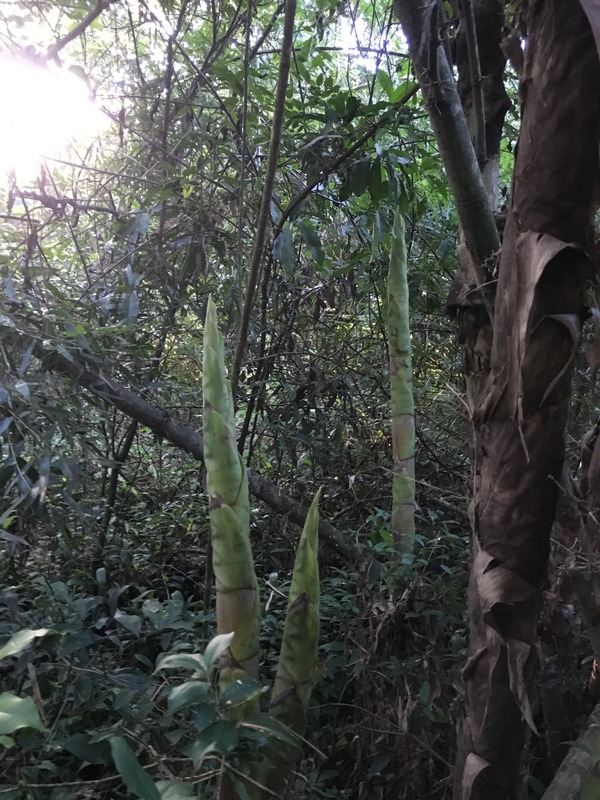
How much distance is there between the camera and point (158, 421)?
162 centimetres

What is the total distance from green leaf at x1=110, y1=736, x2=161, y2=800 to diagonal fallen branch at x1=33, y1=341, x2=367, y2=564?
899 mm

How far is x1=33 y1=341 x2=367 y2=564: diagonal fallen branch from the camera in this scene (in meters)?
1.40

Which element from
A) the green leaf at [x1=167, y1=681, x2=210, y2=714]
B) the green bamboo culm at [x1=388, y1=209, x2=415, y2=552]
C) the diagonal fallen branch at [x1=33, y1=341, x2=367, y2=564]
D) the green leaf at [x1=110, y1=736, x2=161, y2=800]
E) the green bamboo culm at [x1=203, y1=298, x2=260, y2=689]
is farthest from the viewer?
the green bamboo culm at [x1=388, y1=209, x2=415, y2=552]

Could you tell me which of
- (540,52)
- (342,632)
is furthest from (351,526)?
(540,52)

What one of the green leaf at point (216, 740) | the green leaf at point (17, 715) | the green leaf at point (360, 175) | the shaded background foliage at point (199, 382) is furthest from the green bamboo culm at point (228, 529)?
the green leaf at point (360, 175)

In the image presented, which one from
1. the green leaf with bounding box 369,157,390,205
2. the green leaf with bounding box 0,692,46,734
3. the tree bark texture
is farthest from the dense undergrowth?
the green leaf with bounding box 369,157,390,205

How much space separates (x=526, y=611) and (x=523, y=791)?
34 cm

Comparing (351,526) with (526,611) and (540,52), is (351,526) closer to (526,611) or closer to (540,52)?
(526,611)

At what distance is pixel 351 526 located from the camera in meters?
2.20

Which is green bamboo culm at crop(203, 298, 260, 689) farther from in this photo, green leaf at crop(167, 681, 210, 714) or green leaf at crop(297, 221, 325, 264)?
green leaf at crop(297, 221, 325, 264)

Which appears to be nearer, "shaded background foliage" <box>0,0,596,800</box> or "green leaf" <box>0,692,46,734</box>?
"green leaf" <box>0,692,46,734</box>

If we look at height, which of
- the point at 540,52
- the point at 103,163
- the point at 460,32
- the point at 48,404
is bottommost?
the point at 48,404

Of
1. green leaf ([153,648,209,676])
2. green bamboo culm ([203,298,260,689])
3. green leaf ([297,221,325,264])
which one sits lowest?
green leaf ([153,648,209,676])

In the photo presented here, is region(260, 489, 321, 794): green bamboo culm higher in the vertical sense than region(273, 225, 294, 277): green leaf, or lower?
lower
